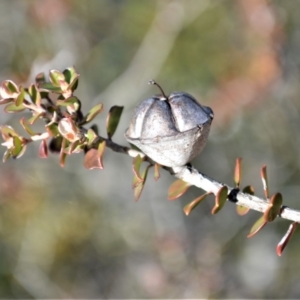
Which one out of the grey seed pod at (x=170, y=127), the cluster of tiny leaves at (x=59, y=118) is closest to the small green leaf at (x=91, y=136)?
the cluster of tiny leaves at (x=59, y=118)

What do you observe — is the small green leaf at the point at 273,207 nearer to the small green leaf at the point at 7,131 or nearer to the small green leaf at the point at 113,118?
the small green leaf at the point at 113,118

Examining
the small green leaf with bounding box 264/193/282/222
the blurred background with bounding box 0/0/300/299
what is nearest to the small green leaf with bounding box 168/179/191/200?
the small green leaf with bounding box 264/193/282/222

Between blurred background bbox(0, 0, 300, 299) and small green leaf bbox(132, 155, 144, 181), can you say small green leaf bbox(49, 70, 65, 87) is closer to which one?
small green leaf bbox(132, 155, 144, 181)

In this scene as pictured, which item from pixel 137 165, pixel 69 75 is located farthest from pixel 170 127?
pixel 69 75

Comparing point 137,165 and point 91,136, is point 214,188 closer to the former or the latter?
point 137,165

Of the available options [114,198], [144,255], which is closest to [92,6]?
[114,198]

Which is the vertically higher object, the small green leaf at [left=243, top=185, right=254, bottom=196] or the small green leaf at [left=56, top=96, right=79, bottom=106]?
the small green leaf at [left=56, top=96, right=79, bottom=106]
